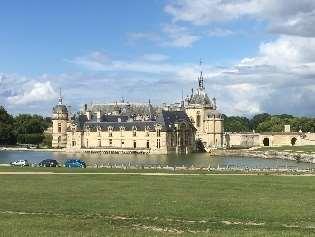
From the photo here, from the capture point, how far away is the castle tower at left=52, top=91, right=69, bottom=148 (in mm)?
156500

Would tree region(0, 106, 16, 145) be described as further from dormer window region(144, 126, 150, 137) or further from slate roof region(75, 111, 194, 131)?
dormer window region(144, 126, 150, 137)

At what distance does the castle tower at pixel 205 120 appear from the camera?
150250 mm

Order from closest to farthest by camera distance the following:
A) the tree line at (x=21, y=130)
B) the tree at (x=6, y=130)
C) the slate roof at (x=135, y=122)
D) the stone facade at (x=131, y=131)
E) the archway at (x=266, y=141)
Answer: the stone facade at (x=131, y=131) < the slate roof at (x=135, y=122) < the archway at (x=266, y=141) < the tree at (x=6, y=130) < the tree line at (x=21, y=130)

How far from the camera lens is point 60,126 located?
158000mm

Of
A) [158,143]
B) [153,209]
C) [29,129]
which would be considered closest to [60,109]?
[29,129]

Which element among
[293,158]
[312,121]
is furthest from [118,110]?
[312,121]

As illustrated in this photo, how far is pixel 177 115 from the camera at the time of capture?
13738cm

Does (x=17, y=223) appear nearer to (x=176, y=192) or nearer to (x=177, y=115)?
(x=176, y=192)

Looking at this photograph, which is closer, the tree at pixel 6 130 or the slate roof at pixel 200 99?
the slate roof at pixel 200 99

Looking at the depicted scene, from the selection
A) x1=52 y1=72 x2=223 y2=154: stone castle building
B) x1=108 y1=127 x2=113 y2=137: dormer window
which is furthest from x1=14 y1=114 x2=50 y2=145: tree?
x1=108 y1=127 x2=113 y2=137: dormer window

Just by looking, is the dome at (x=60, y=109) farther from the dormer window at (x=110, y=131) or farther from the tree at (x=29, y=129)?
the dormer window at (x=110, y=131)

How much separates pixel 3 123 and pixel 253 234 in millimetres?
152426

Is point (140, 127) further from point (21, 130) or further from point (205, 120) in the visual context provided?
point (21, 130)

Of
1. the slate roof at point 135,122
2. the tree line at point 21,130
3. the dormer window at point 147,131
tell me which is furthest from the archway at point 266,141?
the tree line at point 21,130
